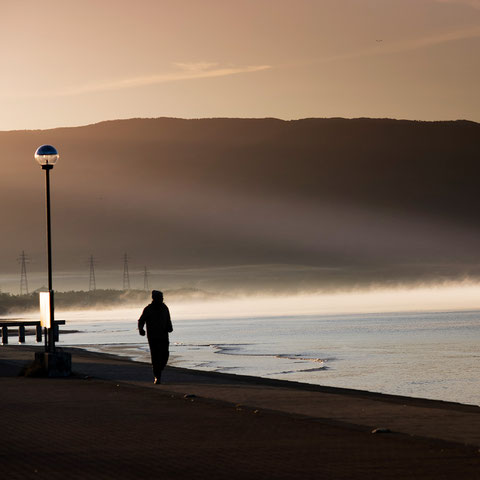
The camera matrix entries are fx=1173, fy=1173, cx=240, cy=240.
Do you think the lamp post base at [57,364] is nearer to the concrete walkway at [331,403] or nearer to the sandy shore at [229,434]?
the concrete walkway at [331,403]

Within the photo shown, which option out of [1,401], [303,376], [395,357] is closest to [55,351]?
[1,401]

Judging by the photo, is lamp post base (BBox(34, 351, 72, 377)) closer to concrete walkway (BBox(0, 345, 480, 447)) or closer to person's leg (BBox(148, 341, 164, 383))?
concrete walkway (BBox(0, 345, 480, 447))

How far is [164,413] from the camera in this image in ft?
56.0

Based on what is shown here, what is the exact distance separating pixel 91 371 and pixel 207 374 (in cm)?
317

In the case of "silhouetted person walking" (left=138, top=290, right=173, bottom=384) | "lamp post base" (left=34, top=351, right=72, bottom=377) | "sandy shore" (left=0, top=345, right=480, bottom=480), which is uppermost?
"silhouetted person walking" (left=138, top=290, right=173, bottom=384)

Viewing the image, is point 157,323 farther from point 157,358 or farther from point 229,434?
point 229,434

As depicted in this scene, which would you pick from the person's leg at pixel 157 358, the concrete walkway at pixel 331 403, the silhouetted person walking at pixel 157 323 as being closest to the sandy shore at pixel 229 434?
the concrete walkway at pixel 331 403

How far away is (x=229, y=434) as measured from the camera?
14195mm

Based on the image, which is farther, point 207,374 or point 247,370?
point 247,370

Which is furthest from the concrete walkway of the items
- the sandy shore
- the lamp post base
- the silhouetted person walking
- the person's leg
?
the silhouetted person walking

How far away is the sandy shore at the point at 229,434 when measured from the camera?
36.9ft

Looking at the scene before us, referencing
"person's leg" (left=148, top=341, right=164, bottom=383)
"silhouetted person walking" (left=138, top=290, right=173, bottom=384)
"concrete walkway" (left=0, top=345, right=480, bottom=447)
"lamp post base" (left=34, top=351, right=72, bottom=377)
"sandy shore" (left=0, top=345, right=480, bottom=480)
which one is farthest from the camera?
"lamp post base" (left=34, top=351, right=72, bottom=377)

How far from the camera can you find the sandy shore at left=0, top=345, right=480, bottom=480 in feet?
36.9

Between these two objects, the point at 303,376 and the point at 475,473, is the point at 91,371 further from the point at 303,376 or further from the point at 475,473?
the point at 475,473
